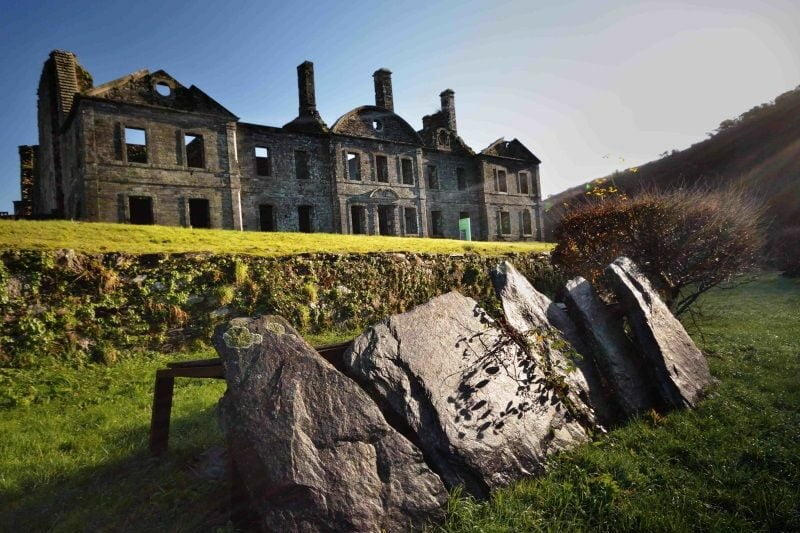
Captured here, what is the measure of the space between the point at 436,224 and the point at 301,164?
10.6 meters

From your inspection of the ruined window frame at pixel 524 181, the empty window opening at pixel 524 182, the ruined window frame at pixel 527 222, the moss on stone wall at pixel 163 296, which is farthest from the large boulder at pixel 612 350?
the empty window opening at pixel 524 182

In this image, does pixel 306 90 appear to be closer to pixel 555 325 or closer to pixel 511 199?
pixel 511 199

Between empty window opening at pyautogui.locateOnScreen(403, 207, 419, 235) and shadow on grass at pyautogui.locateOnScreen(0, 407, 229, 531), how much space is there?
24.4 meters

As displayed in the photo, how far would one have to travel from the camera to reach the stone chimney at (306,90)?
25.4 m

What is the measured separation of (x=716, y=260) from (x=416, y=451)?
909 centimetres

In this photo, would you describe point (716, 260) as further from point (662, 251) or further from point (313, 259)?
point (313, 259)

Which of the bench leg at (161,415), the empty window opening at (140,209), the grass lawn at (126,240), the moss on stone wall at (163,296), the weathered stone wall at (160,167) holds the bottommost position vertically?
the bench leg at (161,415)

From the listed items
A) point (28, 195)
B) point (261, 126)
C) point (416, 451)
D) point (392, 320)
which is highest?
A: point (261, 126)

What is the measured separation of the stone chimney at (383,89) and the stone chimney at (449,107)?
5369 mm

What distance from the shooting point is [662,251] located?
29.0 ft

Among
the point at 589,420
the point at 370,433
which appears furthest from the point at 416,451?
the point at 589,420

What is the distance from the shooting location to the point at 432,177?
99.7 ft

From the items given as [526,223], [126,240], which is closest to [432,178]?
[526,223]

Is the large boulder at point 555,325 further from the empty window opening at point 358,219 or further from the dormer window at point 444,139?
the dormer window at point 444,139
